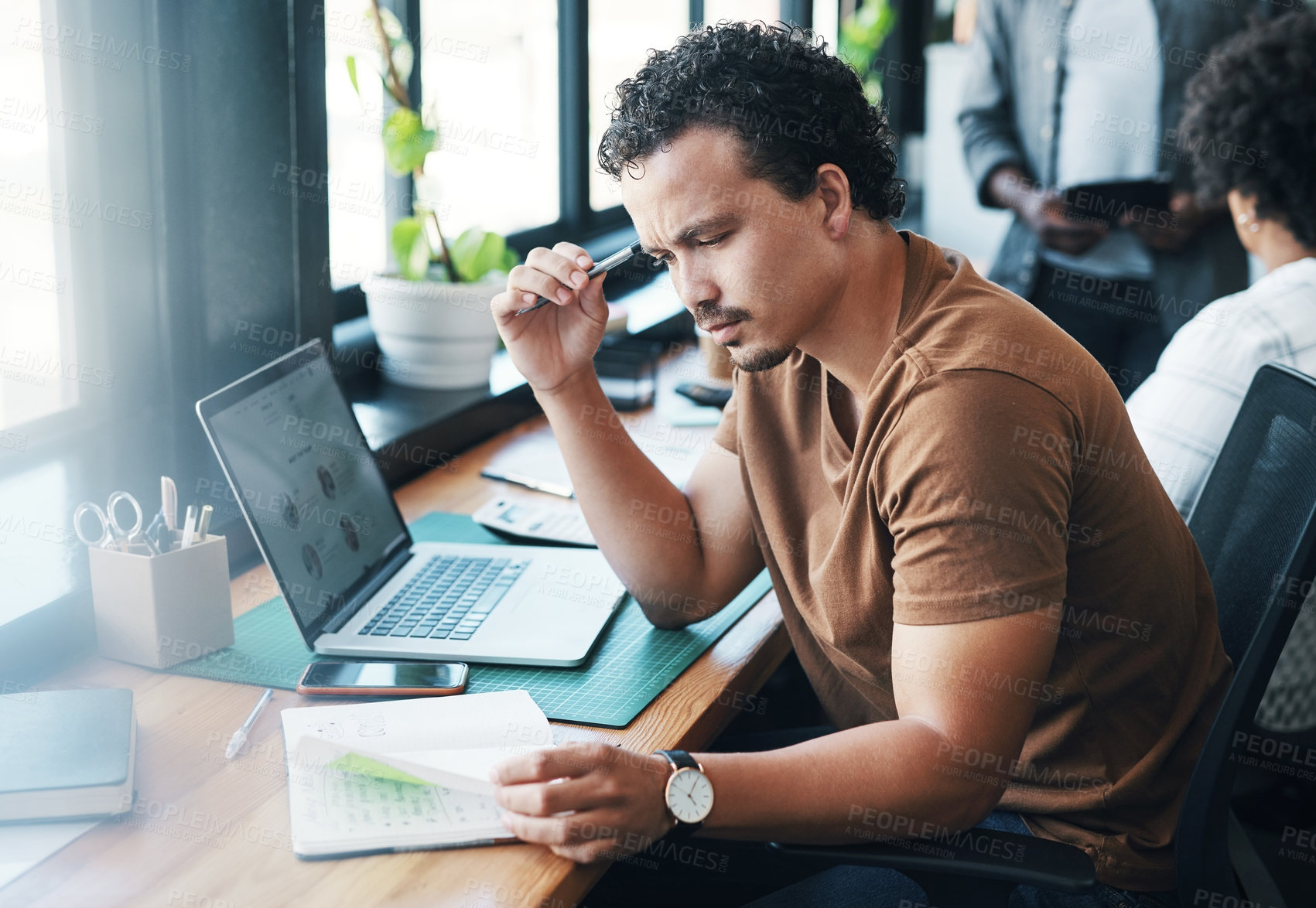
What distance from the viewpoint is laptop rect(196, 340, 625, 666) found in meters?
1.15

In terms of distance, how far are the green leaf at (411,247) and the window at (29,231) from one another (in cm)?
58

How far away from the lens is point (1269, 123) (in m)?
1.84

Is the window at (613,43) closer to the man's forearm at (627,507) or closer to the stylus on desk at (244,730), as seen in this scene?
the man's forearm at (627,507)

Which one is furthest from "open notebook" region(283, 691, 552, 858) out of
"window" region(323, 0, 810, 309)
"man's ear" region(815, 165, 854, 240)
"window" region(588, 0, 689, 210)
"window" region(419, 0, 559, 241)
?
"window" region(588, 0, 689, 210)

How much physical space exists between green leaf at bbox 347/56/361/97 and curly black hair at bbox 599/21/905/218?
71 cm

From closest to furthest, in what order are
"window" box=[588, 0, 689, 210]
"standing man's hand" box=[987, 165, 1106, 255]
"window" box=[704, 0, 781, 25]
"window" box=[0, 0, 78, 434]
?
"window" box=[0, 0, 78, 434], "standing man's hand" box=[987, 165, 1106, 255], "window" box=[588, 0, 689, 210], "window" box=[704, 0, 781, 25]

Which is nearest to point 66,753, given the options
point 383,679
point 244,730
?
point 244,730

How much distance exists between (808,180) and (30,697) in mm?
836

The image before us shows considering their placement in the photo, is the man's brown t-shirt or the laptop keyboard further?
the laptop keyboard

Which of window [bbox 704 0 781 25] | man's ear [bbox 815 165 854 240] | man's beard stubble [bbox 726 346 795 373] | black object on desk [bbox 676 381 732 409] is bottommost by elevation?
black object on desk [bbox 676 381 732 409]

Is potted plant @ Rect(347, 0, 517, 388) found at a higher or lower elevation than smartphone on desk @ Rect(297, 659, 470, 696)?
higher

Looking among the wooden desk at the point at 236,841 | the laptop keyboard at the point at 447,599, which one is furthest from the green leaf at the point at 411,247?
the wooden desk at the point at 236,841

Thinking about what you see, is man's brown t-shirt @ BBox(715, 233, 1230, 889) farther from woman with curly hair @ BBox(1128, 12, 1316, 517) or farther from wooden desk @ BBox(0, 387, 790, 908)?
woman with curly hair @ BBox(1128, 12, 1316, 517)

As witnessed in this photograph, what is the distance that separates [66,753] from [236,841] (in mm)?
171
